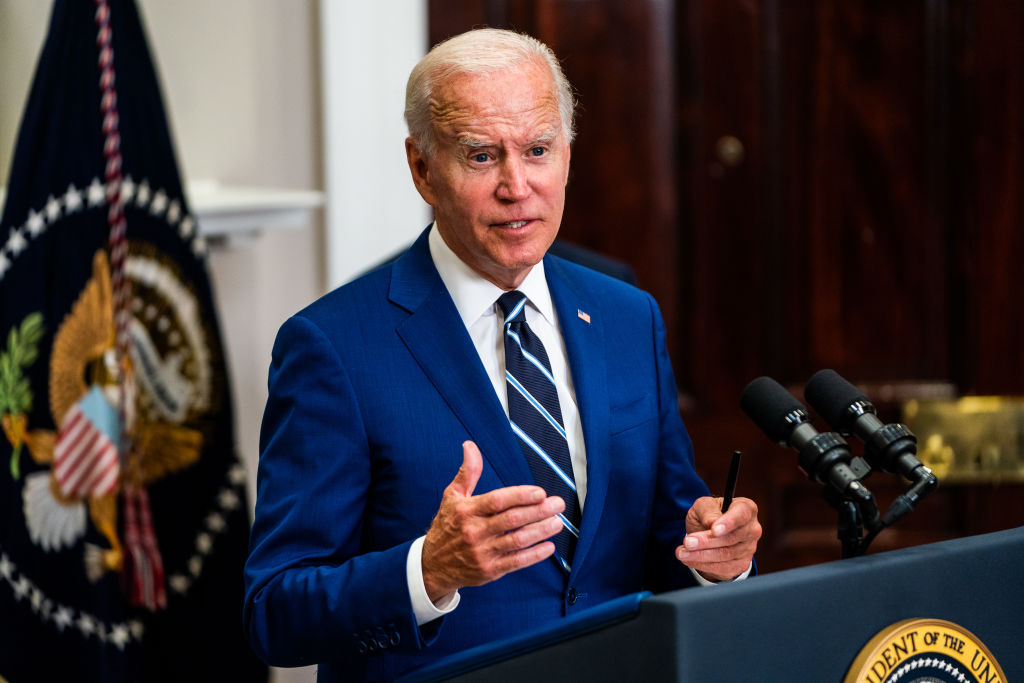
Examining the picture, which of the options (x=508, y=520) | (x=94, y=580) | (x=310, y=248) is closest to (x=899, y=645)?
(x=508, y=520)

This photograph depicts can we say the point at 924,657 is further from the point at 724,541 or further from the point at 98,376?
the point at 98,376

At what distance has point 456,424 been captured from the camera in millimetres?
1307

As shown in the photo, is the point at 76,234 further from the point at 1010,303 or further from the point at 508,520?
the point at 1010,303

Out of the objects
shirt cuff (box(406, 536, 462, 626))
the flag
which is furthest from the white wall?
shirt cuff (box(406, 536, 462, 626))

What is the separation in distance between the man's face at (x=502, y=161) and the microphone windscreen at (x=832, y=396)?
333 millimetres

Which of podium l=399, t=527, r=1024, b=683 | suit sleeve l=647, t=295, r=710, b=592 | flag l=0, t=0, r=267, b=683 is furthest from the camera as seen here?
flag l=0, t=0, r=267, b=683

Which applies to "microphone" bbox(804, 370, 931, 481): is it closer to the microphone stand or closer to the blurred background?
the microphone stand

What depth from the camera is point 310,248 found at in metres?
2.79

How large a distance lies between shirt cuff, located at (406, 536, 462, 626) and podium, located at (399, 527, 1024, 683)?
62 millimetres

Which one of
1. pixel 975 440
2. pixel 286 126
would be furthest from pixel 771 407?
pixel 975 440

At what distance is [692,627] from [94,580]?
160cm

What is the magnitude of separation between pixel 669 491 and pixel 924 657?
466 mm

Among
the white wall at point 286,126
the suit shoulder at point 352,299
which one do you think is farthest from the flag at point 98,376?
the suit shoulder at point 352,299

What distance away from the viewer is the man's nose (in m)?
1.30
